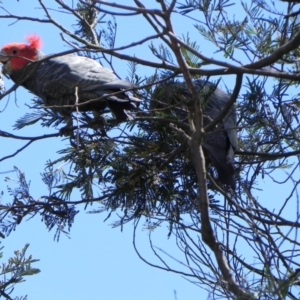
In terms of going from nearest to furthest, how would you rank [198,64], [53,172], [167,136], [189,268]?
[189,268] → [198,64] → [167,136] → [53,172]

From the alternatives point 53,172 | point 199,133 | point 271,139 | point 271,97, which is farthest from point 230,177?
point 199,133

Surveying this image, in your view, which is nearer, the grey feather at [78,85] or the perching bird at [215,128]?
the perching bird at [215,128]

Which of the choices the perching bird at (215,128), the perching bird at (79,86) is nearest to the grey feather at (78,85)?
the perching bird at (79,86)

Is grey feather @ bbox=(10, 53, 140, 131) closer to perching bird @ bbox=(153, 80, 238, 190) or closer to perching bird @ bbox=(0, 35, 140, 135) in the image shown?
perching bird @ bbox=(0, 35, 140, 135)

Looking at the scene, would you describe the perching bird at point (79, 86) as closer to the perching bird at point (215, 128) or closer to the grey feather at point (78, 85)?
the grey feather at point (78, 85)

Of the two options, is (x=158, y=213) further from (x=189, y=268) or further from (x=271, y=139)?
(x=189, y=268)

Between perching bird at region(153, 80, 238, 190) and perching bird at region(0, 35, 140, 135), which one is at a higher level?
perching bird at region(0, 35, 140, 135)

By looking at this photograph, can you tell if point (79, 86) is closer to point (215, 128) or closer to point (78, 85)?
point (78, 85)

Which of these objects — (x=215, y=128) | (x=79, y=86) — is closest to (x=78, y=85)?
(x=79, y=86)

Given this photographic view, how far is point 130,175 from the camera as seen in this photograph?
399 cm

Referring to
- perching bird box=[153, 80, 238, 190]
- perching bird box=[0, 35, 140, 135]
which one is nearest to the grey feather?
perching bird box=[0, 35, 140, 135]

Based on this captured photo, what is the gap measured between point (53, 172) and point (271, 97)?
1314 mm

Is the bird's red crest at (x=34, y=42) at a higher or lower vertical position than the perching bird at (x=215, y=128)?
higher

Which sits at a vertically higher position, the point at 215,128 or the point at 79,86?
the point at 79,86
